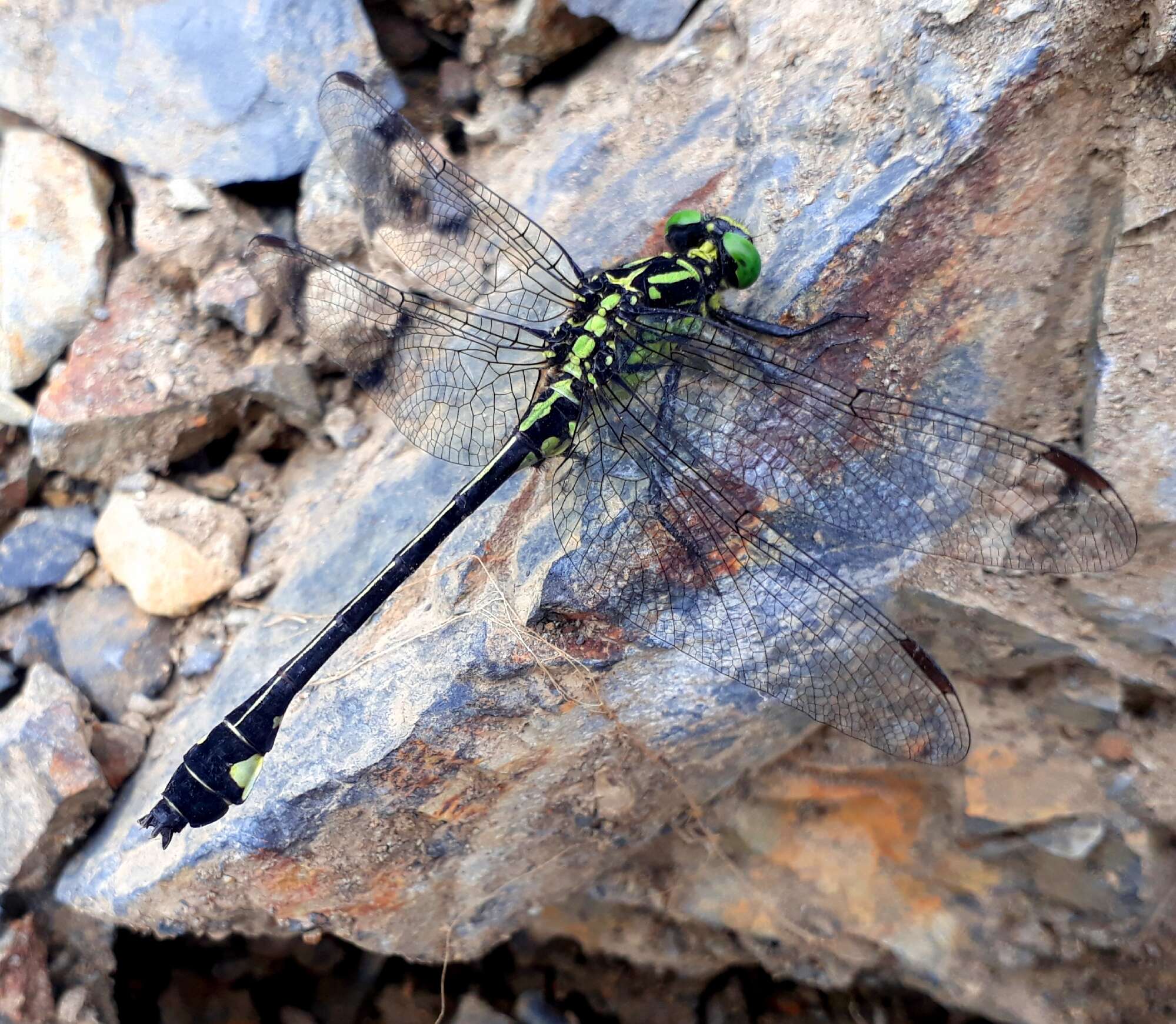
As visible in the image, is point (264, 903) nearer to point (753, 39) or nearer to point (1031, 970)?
point (1031, 970)

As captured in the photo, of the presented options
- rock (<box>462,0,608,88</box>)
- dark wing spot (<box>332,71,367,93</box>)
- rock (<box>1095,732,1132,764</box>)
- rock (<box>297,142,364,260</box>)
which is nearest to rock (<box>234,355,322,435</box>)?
rock (<box>297,142,364,260</box>)

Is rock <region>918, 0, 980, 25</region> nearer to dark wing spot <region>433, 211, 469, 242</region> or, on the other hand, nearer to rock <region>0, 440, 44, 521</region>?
dark wing spot <region>433, 211, 469, 242</region>

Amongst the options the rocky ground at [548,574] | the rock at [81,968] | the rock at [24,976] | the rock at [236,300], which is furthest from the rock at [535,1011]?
the rock at [236,300]

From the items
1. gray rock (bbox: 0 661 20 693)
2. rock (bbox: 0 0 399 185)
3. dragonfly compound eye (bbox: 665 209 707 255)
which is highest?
rock (bbox: 0 0 399 185)

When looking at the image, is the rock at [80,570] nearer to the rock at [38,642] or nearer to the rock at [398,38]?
the rock at [38,642]

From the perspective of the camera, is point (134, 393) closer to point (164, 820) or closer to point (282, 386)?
point (282, 386)

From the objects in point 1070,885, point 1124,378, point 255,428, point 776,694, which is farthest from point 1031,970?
point 255,428

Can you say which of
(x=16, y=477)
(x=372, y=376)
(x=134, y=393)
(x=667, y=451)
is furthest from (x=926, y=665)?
(x=16, y=477)
